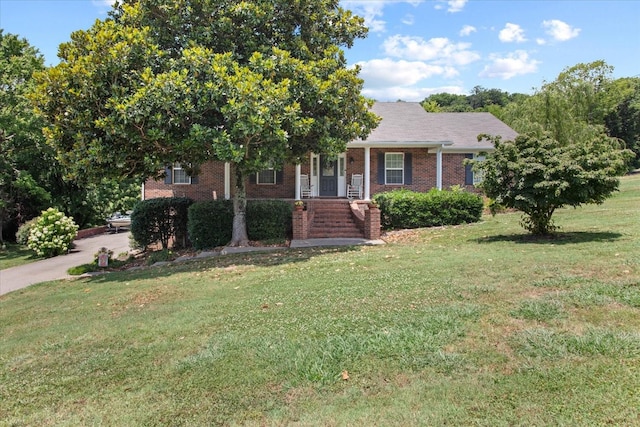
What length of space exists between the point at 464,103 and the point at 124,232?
63939mm

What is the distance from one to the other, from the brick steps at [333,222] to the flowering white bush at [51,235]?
31.2ft

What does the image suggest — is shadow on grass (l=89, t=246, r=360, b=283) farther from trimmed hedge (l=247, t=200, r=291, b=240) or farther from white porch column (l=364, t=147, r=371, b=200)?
white porch column (l=364, t=147, r=371, b=200)

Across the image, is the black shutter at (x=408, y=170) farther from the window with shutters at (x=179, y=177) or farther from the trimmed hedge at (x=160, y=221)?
the window with shutters at (x=179, y=177)

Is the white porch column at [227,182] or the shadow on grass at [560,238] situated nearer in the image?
the shadow on grass at [560,238]

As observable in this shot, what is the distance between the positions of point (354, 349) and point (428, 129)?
56.2 ft

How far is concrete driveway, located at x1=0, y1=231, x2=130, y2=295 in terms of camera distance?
11.2 metres

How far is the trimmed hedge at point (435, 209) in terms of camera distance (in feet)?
45.4

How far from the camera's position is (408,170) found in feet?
60.4

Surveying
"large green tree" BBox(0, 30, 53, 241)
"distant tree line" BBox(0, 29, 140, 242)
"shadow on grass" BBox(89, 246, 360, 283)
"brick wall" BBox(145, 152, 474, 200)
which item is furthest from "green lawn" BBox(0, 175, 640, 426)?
"large green tree" BBox(0, 30, 53, 241)

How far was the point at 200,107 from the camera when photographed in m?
9.39

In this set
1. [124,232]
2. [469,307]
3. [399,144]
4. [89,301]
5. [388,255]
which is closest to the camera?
[469,307]

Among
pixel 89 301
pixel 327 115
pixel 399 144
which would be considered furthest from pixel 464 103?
pixel 89 301

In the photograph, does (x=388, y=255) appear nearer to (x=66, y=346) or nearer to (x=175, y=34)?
(x=66, y=346)

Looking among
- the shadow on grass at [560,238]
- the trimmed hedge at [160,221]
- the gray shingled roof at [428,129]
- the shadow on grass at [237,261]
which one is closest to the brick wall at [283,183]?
the gray shingled roof at [428,129]
